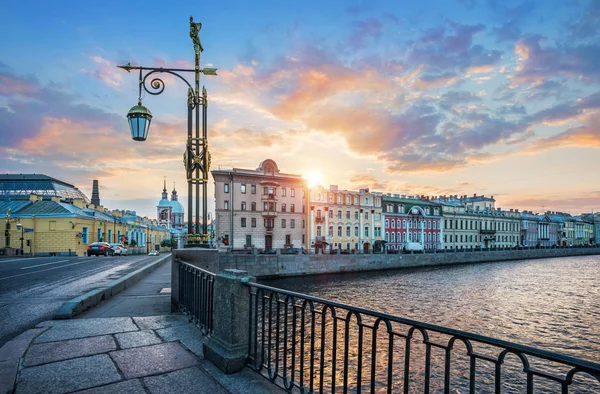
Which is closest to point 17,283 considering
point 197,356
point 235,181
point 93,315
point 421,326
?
point 93,315

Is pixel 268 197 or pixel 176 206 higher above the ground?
pixel 176 206

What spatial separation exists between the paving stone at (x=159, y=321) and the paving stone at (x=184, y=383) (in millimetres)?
2114

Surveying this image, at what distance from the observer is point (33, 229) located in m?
40.2

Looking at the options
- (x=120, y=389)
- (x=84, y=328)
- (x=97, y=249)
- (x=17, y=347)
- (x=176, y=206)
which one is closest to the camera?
(x=120, y=389)

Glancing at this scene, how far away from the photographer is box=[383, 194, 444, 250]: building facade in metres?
66.3

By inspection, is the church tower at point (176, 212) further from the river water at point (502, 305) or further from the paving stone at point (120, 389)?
the paving stone at point (120, 389)

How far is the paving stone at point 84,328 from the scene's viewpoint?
17.3ft

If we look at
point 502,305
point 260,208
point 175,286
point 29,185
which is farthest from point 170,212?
point 175,286

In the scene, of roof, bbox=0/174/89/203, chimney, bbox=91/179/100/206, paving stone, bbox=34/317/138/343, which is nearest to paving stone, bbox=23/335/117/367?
paving stone, bbox=34/317/138/343

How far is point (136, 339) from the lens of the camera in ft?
17.1

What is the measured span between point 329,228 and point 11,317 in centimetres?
5333

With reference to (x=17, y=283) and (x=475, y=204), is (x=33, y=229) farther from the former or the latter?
(x=475, y=204)

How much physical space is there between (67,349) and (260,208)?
48.6 m

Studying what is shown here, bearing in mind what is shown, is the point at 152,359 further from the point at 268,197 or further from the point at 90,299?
the point at 268,197
